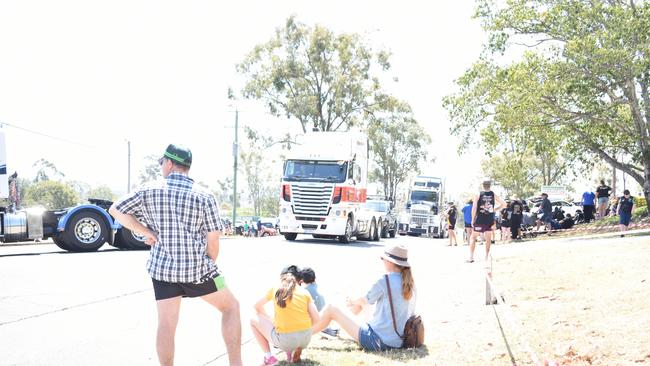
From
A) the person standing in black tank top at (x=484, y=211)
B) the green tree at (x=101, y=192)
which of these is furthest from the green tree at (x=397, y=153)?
the green tree at (x=101, y=192)

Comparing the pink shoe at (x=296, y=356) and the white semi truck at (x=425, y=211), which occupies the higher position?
the white semi truck at (x=425, y=211)

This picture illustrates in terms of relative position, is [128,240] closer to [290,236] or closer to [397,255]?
[290,236]

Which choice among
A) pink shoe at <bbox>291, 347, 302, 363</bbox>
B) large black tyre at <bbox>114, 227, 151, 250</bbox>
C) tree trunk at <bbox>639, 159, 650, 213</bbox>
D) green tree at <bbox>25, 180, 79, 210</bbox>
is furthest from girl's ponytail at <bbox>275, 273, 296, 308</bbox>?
green tree at <bbox>25, 180, 79, 210</bbox>

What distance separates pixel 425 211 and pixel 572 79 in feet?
74.5

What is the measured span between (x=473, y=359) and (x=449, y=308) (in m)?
3.16

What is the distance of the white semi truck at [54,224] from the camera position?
706 inches

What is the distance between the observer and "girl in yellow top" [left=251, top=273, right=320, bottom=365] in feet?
20.4

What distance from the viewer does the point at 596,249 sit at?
15266 mm

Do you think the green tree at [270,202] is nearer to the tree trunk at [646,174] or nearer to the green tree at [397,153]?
the green tree at [397,153]

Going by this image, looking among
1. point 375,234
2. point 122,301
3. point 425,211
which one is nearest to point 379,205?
point 375,234

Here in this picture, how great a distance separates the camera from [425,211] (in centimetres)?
4703

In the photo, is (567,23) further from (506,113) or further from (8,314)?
(8,314)

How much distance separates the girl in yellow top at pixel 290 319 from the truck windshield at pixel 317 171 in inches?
704

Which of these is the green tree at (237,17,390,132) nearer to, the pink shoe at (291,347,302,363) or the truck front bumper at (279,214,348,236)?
the truck front bumper at (279,214,348,236)
